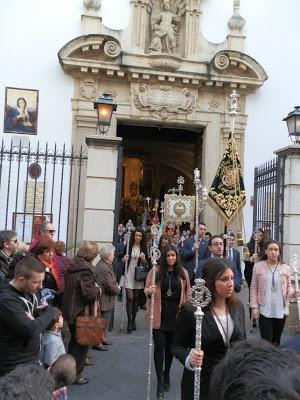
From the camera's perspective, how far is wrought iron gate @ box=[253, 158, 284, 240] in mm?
9430

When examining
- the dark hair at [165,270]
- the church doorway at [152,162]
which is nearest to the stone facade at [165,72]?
the church doorway at [152,162]

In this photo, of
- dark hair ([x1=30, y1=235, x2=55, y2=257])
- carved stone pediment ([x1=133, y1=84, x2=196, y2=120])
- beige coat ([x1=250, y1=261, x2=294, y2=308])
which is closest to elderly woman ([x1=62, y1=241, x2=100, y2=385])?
dark hair ([x1=30, y1=235, x2=55, y2=257])

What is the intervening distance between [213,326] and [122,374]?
308 cm

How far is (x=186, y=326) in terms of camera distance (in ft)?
11.5

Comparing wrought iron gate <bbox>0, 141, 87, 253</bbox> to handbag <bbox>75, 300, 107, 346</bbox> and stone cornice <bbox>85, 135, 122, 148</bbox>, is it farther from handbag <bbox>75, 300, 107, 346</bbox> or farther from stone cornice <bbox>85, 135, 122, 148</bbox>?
handbag <bbox>75, 300, 107, 346</bbox>

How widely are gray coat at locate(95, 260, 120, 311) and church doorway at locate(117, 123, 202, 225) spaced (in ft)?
29.3

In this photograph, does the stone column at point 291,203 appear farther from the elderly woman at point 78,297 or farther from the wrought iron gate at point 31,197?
the wrought iron gate at point 31,197

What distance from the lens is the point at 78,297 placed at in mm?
5883

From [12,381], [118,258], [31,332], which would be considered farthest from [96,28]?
[12,381]

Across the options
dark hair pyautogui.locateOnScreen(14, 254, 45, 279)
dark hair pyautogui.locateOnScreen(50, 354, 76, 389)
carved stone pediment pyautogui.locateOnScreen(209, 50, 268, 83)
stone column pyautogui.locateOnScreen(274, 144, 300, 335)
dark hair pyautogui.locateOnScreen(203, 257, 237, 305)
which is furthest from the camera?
carved stone pediment pyautogui.locateOnScreen(209, 50, 268, 83)

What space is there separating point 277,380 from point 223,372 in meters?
0.22

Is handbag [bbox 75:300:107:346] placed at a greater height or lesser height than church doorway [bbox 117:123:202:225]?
lesser

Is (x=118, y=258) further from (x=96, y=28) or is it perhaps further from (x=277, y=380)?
(x=277, y=380)

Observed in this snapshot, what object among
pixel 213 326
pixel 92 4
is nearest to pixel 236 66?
pixel 92 4
